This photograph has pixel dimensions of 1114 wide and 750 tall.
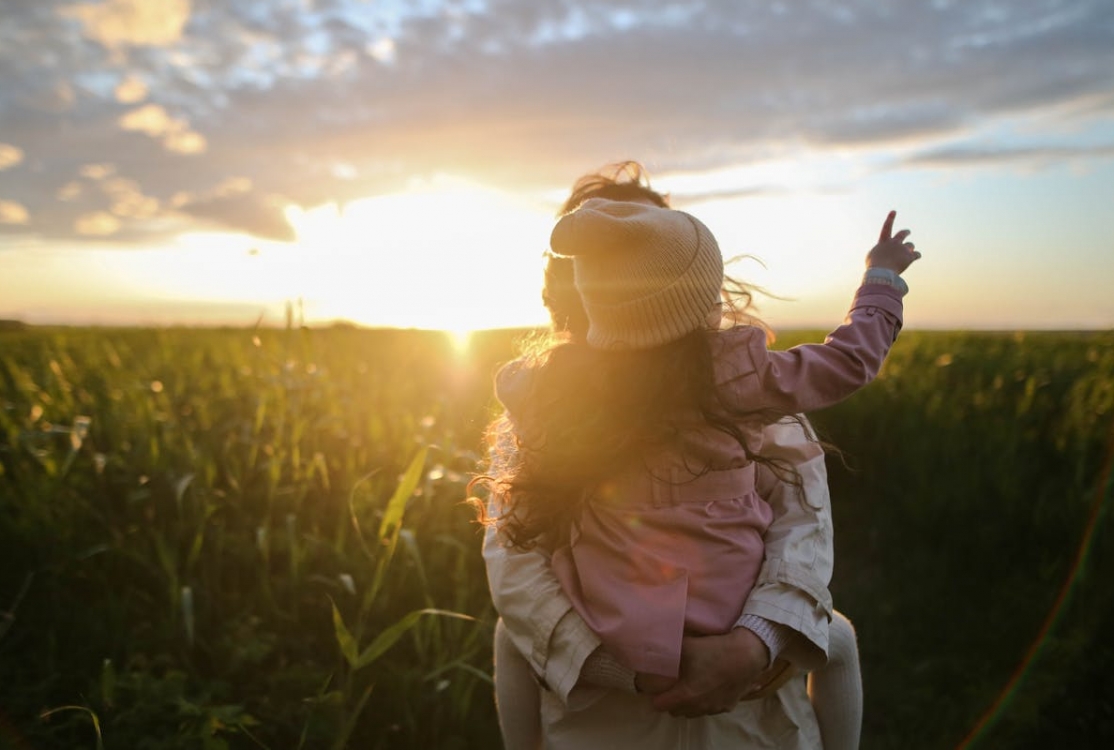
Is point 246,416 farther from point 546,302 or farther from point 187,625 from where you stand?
point 546,302

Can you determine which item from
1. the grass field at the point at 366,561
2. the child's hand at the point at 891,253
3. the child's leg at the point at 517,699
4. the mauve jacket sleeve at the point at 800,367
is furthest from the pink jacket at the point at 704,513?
A: the grass field at the point at 366,561

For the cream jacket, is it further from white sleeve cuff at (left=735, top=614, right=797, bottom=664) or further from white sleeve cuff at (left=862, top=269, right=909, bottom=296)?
white sleeve cuff at (left=862, top=269, right=909, bottom=296)

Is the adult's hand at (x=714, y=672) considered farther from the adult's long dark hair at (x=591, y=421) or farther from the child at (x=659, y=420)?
the adult's long dark hair at (x=591, y=421)

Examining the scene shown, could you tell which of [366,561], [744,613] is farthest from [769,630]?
[366,561]

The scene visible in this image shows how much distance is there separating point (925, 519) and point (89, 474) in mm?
4015

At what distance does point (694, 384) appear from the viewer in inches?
63.4

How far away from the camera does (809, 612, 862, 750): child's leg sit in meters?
1.78

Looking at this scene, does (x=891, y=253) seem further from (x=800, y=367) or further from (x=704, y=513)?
(x=704, y=513)

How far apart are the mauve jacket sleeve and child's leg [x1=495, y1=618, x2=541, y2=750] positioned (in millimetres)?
775

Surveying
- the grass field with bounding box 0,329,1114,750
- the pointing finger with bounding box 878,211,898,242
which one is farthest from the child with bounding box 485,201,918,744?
the grass field with bounding box 0,329,1114,750

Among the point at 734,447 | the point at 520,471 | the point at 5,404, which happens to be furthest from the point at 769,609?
the point at 5,404

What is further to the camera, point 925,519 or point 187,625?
point 925,519

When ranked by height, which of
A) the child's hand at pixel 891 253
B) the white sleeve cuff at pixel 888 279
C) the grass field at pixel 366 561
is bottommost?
the grass field at pixel 366 561

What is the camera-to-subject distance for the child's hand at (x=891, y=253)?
70.1 inches
